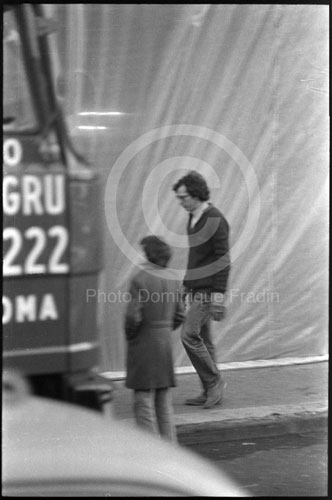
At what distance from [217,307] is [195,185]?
591 mm

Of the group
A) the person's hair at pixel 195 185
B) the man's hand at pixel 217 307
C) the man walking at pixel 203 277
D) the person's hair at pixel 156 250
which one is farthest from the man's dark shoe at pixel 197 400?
the person's hair at pixel 195 185

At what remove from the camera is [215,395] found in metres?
4.25

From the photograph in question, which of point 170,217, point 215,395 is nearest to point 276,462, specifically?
point 215,395

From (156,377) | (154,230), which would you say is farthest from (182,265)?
(156,377)

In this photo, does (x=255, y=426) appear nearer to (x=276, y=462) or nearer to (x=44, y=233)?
(x=276, y=462)

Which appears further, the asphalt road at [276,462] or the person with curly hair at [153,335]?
the asphalt road at [276,462]

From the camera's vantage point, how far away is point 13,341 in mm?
4195

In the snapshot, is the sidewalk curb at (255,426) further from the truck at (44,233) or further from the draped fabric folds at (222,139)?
the truck at (44,233)

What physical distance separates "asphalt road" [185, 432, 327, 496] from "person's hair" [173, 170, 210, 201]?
1199 millimetres

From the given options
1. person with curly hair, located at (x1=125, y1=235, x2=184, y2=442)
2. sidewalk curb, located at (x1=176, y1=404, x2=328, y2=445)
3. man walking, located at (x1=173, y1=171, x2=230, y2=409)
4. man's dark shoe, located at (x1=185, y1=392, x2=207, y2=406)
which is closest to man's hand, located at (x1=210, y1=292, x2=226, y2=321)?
man walking, located at (x1=173, y1=171, x2=230, y2=409)

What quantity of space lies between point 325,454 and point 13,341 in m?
1.63

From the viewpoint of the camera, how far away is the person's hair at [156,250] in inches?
163

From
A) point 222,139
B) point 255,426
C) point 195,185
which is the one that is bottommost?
point 255,426

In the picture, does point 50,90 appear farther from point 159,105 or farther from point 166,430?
point 166,430
